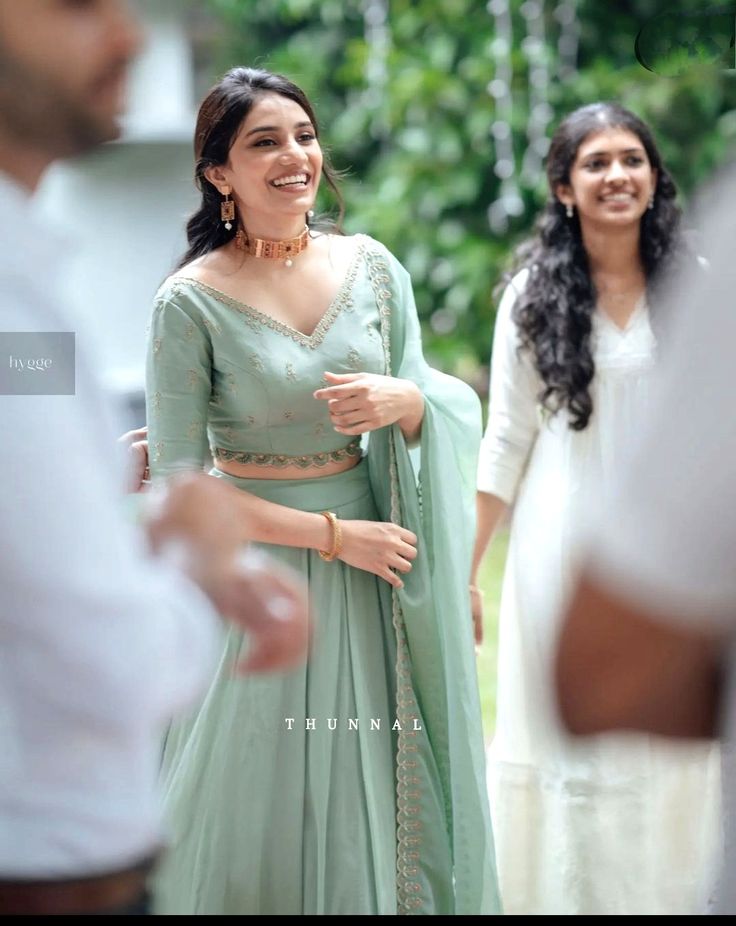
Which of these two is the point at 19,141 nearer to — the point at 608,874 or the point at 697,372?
the point at 697,372

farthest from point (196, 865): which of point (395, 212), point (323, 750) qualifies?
point (395, 212)

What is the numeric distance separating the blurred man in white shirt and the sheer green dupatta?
89cm

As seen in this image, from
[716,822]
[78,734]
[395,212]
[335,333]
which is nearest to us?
[78,734]

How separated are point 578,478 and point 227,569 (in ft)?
4.37

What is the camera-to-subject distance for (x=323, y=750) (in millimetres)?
1809

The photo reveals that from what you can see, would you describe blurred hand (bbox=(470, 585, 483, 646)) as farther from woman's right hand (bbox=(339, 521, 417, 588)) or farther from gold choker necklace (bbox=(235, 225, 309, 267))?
gold choker necklace (bbox=(235, 225, 309, 267))

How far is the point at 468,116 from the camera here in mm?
4094

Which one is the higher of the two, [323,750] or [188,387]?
[188,387]

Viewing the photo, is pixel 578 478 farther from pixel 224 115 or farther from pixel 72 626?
pixel 72 626

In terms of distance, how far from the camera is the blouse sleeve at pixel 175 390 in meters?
1.71

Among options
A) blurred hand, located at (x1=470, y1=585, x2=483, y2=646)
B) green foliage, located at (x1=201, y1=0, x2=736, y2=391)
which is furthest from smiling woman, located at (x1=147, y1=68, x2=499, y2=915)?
green foliage, located at (x1=201, y1=0, x2=736, y2=391)

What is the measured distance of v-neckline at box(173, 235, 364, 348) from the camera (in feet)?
5.73

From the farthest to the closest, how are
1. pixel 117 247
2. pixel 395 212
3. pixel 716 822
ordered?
pixel 395 212 → pixel 716 822 → pixel 117 247

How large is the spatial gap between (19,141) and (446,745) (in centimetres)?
114
